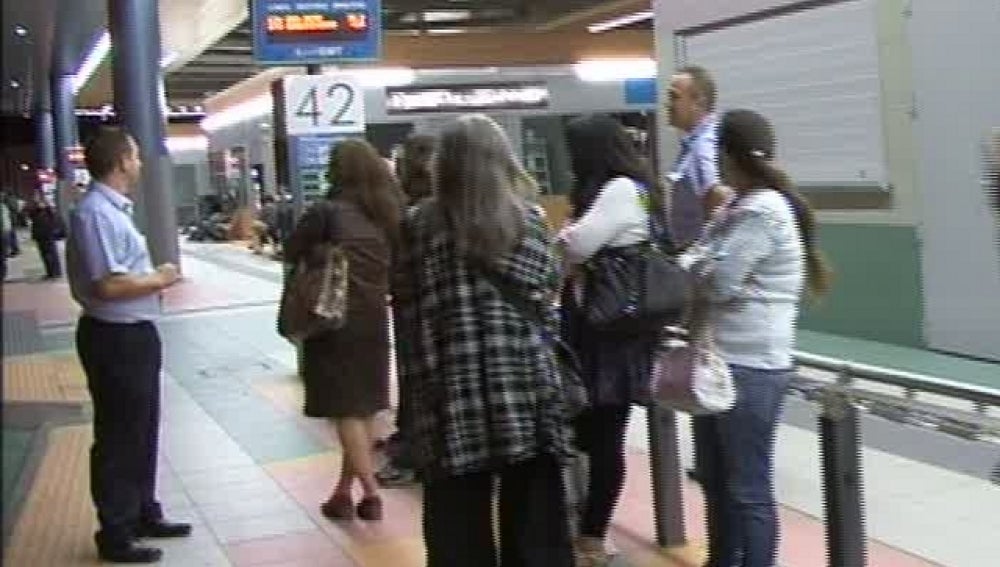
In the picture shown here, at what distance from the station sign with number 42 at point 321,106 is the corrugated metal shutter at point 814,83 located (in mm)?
2770

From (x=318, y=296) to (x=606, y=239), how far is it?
4.77ft

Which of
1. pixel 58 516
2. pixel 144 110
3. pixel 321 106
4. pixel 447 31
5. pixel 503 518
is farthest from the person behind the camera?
pixel 447 31

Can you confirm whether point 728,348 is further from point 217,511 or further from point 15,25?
point 15,25

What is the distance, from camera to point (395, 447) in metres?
5.69

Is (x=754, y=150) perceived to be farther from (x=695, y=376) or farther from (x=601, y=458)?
(x=601, y=458)

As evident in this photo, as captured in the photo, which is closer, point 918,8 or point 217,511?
point 217,511

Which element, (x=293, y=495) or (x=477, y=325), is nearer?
(x=477, y=325)

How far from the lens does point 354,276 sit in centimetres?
481

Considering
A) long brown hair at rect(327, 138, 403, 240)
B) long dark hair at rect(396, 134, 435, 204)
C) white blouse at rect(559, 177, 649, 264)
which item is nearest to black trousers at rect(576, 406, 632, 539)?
white blouse at rect(559, 177, 649, 264)

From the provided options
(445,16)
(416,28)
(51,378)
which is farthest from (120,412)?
(416,28)

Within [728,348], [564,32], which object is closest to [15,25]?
[564,32]

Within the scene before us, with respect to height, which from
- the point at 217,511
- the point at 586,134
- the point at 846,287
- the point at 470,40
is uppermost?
the point at 470,40

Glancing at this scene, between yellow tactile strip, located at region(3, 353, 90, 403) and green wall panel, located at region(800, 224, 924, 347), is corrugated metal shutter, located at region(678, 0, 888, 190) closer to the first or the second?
green wall panel, located at region(800, 224, 924, 347)

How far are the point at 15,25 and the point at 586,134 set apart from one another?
20548 millimetres
